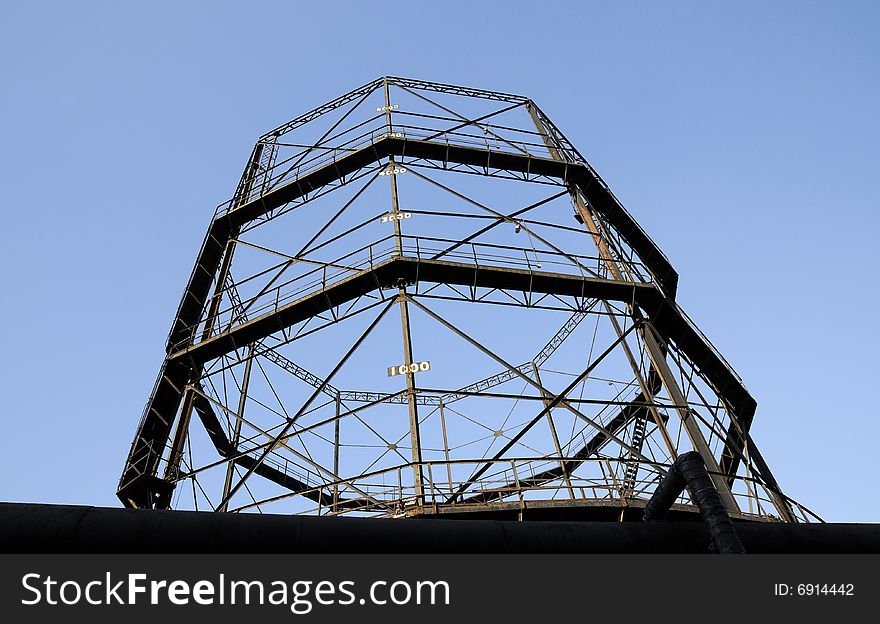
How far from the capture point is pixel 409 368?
47.6ft

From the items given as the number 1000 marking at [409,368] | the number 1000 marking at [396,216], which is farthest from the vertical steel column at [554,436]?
the number 1000 marking at [396,216]

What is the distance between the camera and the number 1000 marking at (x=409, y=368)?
573 inches

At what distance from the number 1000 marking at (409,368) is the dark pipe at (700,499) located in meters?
5.51

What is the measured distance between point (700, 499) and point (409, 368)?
21.7 feet

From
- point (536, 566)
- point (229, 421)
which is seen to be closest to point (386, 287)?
point (229, 421)

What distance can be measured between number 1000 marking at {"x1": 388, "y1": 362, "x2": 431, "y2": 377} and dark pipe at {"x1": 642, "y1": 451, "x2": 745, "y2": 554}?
5506mm

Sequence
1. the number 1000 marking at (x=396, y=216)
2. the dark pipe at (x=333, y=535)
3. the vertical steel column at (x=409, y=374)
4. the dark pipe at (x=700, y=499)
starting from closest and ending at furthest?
the dark pipe at (x=333, y=535) < the dark pipe at (x=700, y=499) < the vertical steel column at (x=409, y=374) < the number 1000 marking at (x=396, y=216)

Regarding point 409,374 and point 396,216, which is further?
point 396,216

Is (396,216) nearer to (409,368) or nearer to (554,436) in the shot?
(409,368)

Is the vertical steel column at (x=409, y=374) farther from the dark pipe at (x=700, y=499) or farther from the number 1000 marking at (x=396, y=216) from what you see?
the dark pipe at (x=700, y=499)

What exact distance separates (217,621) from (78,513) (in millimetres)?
2120

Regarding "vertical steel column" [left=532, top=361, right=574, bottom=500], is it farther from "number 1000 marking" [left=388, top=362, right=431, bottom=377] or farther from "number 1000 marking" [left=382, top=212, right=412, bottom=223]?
"number 1000 marking" [left=382, top=212, right=412, bottom=223]

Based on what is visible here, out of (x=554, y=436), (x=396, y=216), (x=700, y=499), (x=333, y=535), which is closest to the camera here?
(x=333, y=535)

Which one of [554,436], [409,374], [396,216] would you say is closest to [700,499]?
[409,374]
